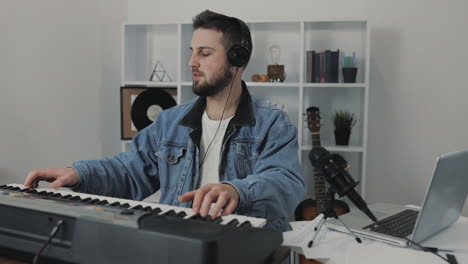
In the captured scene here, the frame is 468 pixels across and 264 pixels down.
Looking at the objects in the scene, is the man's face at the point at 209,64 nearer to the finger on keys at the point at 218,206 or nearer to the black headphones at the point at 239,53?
the black headphones at the point at 239,53

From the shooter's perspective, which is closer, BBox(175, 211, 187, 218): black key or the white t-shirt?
BBox(175, 211, 187, 218): black key

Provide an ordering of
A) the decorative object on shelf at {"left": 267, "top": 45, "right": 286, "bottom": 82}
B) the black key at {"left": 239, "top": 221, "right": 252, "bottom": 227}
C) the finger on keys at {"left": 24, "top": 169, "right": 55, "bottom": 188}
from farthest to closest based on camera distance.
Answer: the decorative object on shelf at {"left": 267, "top": 45, "right": 286, "bottom": 82}, the finger on keys at {"left": 24, "top": 169, "right": 55, "bottom": 188}, the black key at {"left": 239, "top": 221, "right": 252, "bottom": 227}

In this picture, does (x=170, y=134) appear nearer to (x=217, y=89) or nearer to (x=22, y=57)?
(x=217, y=89)

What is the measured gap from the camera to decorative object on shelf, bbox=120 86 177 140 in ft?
11.0

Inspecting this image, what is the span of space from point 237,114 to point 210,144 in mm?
150

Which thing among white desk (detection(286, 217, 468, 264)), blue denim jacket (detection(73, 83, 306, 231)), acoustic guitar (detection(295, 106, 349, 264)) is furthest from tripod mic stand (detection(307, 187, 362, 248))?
acoustic guitar (detection(295, 106, 349, 264))

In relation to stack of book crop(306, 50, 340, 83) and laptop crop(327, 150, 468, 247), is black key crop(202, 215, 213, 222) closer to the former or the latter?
laptop crop(327, 150, 468, 247)

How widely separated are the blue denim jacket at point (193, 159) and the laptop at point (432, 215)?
0.74 ft

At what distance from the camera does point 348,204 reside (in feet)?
10.3

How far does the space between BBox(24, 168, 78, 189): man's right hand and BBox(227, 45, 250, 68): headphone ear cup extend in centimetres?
70

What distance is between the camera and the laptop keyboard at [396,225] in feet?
4.56

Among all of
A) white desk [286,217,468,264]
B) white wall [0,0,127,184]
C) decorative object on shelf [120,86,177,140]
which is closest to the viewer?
white desk [286,217,468,264]

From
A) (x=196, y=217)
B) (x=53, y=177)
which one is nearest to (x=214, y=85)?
(x=53, y=177)

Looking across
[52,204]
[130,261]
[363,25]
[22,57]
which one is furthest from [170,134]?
[363,25]
